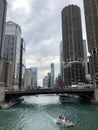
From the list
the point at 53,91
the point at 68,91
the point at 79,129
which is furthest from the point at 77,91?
the point at 79,129

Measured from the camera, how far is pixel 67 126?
4497cm

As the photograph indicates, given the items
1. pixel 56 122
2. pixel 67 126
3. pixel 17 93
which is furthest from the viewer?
pixel 17 93

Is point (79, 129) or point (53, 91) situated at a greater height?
point (53, 91)

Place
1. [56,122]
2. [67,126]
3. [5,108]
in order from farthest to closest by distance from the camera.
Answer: [5,108] → [56,122] → [67,126]

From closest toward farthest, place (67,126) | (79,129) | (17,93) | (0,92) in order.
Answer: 1. (79,129)
2. (67,126)
3. (0,92)
4. (17,93)

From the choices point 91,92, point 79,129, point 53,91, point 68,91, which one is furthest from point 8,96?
point 79,129

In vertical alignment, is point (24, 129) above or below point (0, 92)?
below

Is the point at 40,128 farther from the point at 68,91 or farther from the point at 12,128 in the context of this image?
the point at 68,91

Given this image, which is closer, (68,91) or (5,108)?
(5,108)

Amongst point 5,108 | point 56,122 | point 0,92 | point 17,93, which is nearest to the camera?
point 56,122

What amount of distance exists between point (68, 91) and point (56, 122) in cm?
6240

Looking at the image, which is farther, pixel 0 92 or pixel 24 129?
pixel 0 92

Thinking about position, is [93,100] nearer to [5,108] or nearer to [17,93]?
[17,93]

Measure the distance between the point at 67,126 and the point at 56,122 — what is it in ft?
19.0
